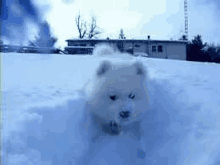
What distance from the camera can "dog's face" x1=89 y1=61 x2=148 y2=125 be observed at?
2868 millimetres

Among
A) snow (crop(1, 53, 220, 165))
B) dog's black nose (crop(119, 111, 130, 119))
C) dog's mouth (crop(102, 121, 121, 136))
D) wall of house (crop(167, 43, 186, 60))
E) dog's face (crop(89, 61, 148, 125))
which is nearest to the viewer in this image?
snow (crop(1, 53, 220, 165))

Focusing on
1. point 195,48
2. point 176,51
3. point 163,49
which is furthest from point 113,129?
point 195,48

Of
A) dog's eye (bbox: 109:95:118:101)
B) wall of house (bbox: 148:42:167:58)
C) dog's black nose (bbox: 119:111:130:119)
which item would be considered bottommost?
dog's black nose (bbox: 119:111:130:119)

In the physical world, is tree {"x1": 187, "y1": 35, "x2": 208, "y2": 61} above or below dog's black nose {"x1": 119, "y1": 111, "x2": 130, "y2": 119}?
above

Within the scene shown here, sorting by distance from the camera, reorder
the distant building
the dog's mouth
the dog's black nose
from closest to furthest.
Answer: the dog's black nose, the dog's mouth, the distant building

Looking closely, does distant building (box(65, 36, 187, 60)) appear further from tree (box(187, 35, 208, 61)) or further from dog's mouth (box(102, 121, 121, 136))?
dog's mouth (box(102, 121, 121, 136))

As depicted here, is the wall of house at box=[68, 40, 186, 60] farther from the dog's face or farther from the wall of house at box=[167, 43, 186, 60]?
the dog's face

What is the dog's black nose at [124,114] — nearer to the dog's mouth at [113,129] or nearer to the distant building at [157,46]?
the dog's mouth at [113,129]

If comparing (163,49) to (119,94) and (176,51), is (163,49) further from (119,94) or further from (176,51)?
(119,94)

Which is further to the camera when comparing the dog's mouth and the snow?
the dog's mouth

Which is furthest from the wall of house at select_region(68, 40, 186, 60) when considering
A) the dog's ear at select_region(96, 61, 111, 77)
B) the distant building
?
the dog's ear at select_region(96, 61, 111, 77)

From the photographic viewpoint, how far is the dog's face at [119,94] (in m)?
2.87

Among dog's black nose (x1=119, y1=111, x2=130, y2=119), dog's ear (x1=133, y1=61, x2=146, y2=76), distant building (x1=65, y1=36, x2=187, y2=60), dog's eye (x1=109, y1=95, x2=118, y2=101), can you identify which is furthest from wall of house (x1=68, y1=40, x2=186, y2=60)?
dog's black nose (x1=119, y1=111, x2=130, y2=119)

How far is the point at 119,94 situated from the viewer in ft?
9.67
